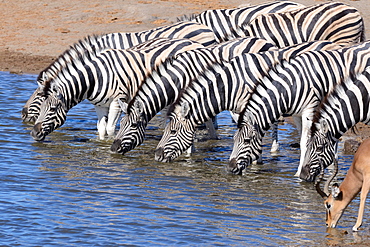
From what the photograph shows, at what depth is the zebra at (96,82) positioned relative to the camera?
1368 cm

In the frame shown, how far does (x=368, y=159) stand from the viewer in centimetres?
871

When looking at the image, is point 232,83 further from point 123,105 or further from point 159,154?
point 123,105

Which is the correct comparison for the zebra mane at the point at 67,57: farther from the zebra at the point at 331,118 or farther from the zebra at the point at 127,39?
the zebra at the point at 331,118

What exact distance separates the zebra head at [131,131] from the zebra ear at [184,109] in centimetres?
96

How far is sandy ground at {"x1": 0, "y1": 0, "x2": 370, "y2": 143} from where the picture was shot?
74.2 ft

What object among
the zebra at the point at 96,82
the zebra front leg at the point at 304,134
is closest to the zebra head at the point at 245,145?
the zebra front leg at the point at 304,134

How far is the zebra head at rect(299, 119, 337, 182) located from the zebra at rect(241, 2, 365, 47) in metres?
4.58

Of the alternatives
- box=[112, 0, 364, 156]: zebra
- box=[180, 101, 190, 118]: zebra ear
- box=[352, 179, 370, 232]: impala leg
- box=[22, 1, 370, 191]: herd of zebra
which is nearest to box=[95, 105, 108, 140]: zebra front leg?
box=[22, 1, 370, 191]: herd of zebra

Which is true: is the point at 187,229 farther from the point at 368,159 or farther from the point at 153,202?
the point at 368,159

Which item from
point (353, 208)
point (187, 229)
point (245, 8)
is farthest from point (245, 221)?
point (245, 8)

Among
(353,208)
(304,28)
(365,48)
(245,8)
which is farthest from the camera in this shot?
(245,8)

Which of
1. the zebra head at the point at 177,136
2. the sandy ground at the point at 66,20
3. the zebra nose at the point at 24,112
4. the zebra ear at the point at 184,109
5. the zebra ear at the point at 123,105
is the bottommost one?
the sandy ground at the point at 66,20

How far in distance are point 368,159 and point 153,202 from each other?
289cm

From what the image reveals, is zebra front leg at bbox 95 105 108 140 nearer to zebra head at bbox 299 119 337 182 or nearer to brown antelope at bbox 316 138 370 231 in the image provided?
zebra head at bbox 299 119 337 182
